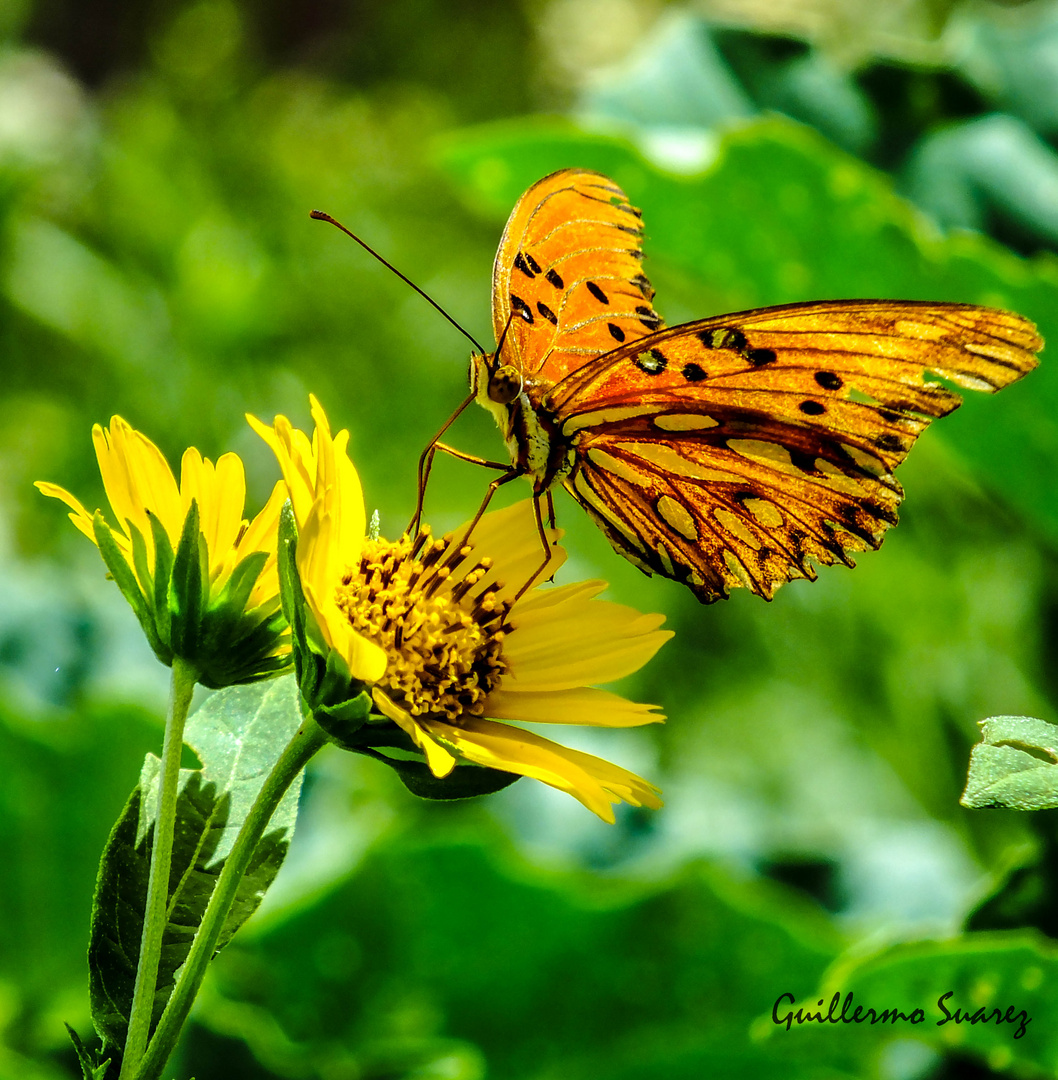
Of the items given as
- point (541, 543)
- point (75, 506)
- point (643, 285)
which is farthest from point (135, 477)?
point (643, 285)

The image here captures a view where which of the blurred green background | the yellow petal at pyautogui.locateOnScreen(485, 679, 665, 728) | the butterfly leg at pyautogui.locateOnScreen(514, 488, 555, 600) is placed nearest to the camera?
the yellow petal at pyautogui.locateOnScreen(485, 679, 665, 728)

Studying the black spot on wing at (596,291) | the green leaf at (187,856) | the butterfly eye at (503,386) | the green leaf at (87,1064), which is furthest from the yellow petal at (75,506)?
the black spot on wing at (596,291)

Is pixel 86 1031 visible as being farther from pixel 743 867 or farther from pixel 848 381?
pixel 848 381

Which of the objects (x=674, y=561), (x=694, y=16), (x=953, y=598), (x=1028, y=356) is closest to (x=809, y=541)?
(x=674, y=561)

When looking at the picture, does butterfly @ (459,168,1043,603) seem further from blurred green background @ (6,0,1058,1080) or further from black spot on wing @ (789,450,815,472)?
blurred green background @ (6,0,1058,1080)

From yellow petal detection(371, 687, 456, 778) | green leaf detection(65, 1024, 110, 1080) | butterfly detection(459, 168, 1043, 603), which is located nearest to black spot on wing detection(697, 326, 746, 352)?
butterfly detection(459, 168, 1043, 603)

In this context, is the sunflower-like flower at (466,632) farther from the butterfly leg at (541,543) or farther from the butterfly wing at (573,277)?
the butterfly wing at (573,277)

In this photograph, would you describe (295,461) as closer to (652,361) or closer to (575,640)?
(575,640)

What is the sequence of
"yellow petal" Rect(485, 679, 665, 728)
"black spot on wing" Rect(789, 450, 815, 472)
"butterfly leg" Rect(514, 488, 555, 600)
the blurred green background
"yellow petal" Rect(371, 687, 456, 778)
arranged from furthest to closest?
the blurred green background < "black spot on wing" Rect(789, 450, 815, 472) < "butterfly leg" Rect(514, 488, 555, 600) < "yellow petal" Rect(485, 679, 665, 728) < "yellow petal" Rect(371, 687, 456, 778)
